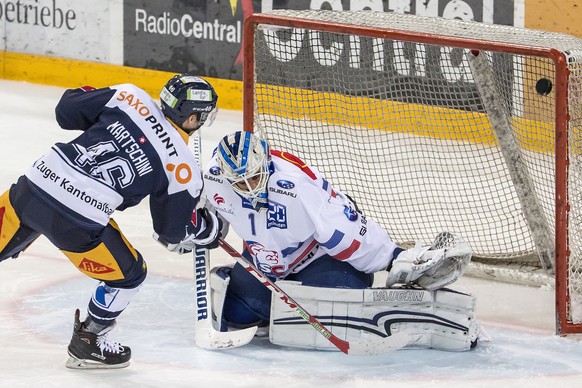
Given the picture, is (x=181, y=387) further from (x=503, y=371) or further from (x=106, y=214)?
(x=503, y=371)

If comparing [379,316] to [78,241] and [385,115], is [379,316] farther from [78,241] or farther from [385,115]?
[385,115]

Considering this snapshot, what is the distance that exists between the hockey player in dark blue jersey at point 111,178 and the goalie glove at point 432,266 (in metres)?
0.75

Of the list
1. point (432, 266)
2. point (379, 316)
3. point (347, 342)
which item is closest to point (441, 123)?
point (432, 266)

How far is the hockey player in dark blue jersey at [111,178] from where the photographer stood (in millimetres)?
3814

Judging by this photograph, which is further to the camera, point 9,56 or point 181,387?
point 9,56

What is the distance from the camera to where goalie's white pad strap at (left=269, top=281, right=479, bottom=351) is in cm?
423

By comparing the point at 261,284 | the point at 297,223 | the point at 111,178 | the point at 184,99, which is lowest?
the point at 261,284

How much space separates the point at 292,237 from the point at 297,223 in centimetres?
6

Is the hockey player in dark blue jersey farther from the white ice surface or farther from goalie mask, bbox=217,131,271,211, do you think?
the white ice surface

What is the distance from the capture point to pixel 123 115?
12.6ft

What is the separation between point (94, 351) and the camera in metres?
4.06

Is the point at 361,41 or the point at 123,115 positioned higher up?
the point at 361,41

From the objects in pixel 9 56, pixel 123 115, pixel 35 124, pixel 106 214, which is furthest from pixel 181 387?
pixel 9 56

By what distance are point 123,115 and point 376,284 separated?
4.97 ft
